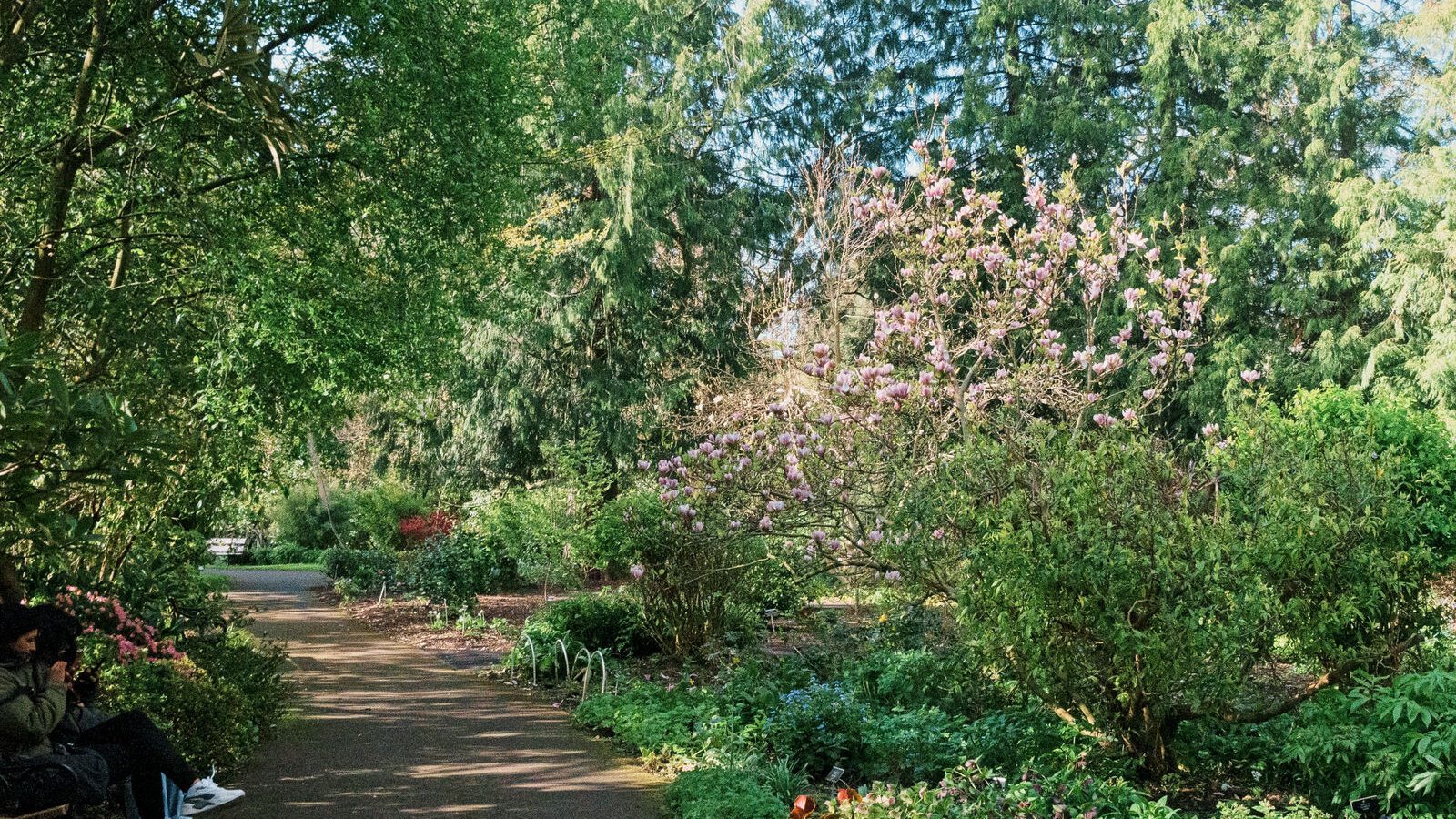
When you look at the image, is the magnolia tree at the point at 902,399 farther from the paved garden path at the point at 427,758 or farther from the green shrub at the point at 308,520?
the green shrub at the point at 308,520

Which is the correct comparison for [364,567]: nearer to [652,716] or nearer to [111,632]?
[111,632]

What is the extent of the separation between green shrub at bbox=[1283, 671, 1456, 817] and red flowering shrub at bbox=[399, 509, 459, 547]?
15.2 metres

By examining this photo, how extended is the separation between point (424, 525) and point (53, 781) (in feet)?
50.9

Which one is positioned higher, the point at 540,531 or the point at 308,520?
the point at 540,531

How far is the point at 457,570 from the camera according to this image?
46.1ft

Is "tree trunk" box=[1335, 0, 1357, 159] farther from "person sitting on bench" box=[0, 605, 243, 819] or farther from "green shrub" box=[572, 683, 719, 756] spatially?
"person sitting on bench" box=[0, 605, 243, 819]

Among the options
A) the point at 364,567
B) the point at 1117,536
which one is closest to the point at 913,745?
the point at 1117,536

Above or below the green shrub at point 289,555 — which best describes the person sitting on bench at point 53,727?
above

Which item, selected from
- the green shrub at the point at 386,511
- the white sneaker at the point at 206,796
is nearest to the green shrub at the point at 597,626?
the white sneaker at the point at 206,796

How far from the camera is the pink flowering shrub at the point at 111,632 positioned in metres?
5.91

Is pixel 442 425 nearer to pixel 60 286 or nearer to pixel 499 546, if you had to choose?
pixel 499 546

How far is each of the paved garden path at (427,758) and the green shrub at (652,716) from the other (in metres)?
0.19

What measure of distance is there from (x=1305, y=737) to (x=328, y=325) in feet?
19.2

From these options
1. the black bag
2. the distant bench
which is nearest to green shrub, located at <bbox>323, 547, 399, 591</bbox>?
the distant bench
